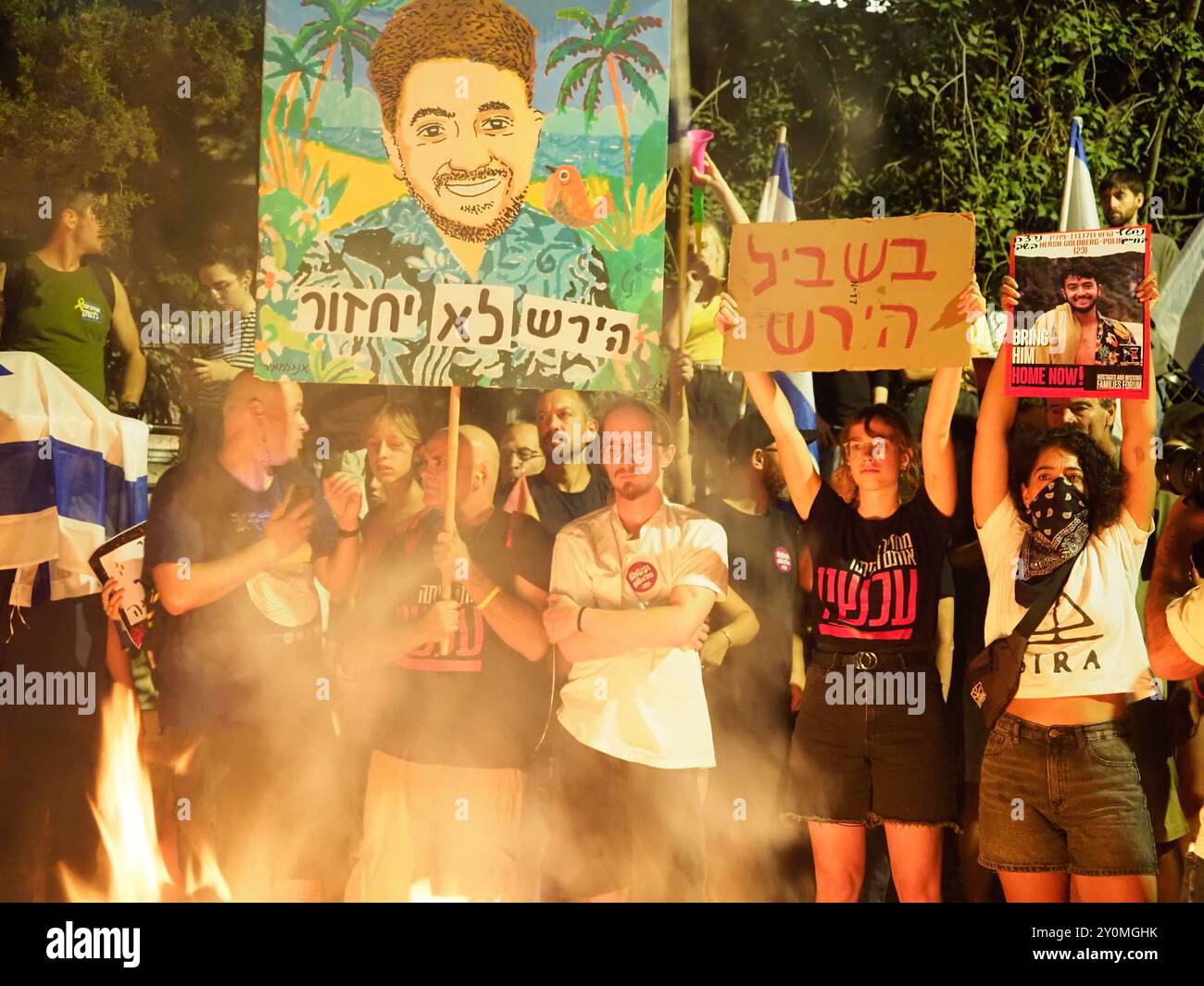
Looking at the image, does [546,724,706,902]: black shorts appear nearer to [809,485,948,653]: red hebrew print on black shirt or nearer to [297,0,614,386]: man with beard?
[809,485,948,653]: red hebrew print on black shirt

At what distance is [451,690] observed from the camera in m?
4.68

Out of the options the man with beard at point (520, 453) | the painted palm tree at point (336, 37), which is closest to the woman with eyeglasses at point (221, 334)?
the painted palm tree at point (336, 37)

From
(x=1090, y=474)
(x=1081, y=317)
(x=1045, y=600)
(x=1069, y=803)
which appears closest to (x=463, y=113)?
(x=1081, y=317)

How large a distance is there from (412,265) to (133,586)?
61.4 inches

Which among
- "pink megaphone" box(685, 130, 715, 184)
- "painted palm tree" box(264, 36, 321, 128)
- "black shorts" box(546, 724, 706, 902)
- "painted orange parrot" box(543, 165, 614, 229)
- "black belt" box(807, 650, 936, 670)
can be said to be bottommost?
"black shorts" box(546, 724, 706, 902)

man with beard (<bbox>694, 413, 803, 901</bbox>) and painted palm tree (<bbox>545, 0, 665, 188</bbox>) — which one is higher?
painted palm tree (<bbox>545, 0, 665, 188</bbox>)

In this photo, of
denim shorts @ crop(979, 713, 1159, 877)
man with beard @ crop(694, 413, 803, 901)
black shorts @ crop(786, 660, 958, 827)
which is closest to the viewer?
Answer: denim shorts @ crop(979, 713, 1159, 877)

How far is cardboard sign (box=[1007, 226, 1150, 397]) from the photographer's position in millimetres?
4676

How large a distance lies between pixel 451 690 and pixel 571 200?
1.85 meters

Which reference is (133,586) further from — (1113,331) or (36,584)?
(1113,331)

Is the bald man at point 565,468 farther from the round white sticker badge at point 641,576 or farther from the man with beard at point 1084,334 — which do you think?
the man with beard at point 1084,334

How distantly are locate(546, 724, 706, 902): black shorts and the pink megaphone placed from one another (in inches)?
83.8

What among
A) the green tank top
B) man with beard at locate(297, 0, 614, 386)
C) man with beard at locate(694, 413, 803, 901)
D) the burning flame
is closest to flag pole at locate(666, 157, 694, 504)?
man with beard at locate(694, 413, 803, 901)

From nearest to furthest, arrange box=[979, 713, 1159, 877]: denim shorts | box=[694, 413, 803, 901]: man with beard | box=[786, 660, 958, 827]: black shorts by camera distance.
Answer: box=[979, 713, 1159, 877]: denim shorts < box=[786, 660, 958, 827]: black shorts < box=[694, 413, 803, 901]: man with beard
